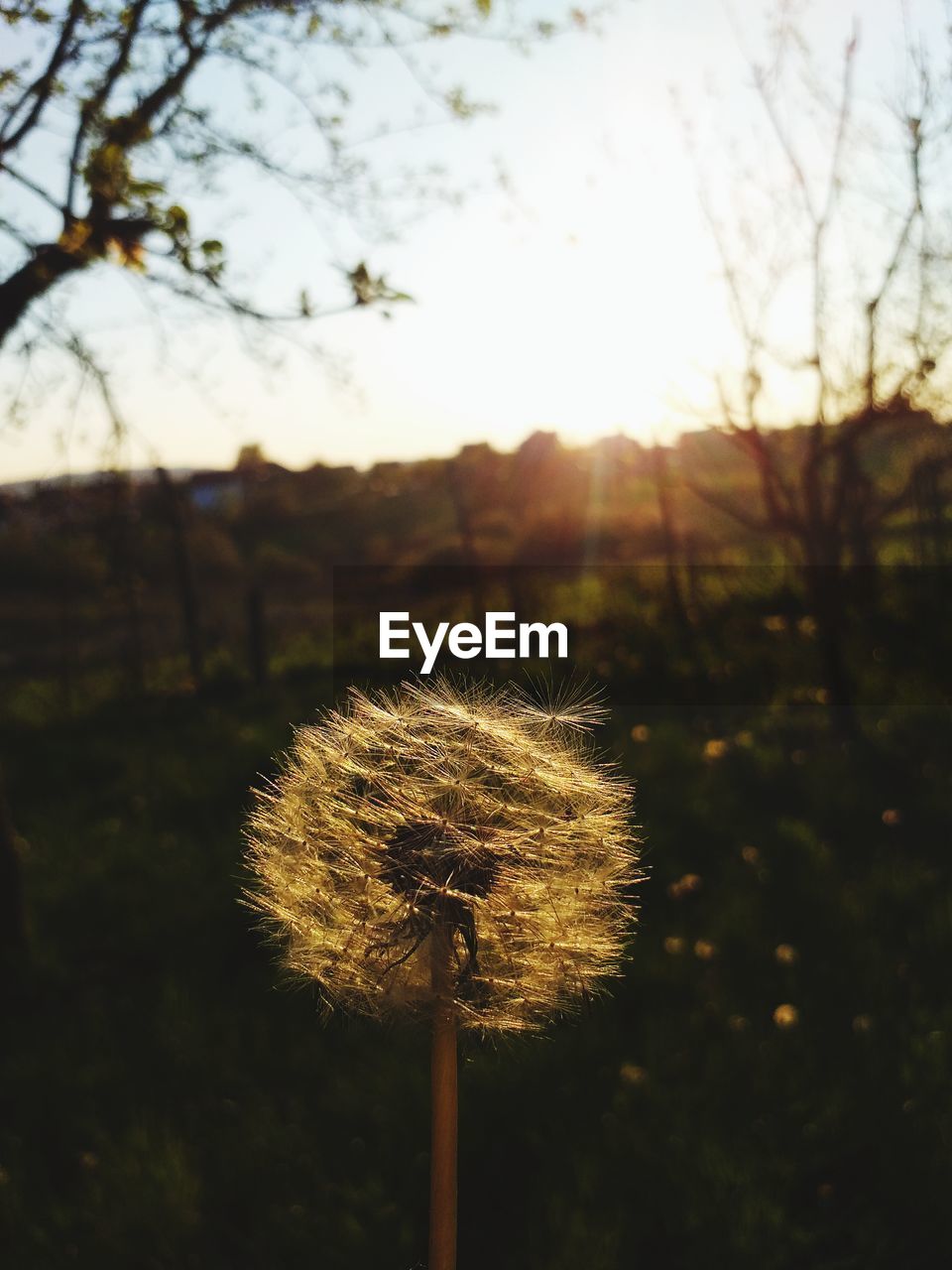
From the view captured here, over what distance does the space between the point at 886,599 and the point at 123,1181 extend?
7737 millimetres

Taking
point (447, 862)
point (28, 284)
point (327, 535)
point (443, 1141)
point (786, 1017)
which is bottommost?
point (786, 1017)

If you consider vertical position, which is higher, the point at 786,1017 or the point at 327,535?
the point at 327,535

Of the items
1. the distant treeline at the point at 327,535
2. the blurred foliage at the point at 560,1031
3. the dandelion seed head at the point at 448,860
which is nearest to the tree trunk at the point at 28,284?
the blurred foliage at the point at 560,1031

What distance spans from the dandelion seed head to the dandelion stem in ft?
0.13

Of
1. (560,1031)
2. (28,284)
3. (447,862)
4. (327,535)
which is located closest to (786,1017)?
(560,1031)

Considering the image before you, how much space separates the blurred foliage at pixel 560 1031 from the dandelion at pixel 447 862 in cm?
12

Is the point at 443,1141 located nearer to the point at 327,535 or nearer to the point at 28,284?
the point at 28,284

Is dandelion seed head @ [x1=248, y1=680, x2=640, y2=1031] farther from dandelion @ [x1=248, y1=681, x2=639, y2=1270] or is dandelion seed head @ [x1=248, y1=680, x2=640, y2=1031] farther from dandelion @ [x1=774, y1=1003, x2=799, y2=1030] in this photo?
dandelion @ [x1=774, y1=1003, x2=799, y2=1030]

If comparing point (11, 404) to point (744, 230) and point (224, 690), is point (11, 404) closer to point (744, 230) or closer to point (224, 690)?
point (224, 690)

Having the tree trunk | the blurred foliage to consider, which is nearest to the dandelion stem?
the blurred foliage

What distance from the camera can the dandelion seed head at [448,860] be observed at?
3.15 ft

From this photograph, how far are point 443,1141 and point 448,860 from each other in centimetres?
23

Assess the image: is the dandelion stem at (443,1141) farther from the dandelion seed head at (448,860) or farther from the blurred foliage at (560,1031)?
the blurred foliage at (560,1031)

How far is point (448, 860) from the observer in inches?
37.0
